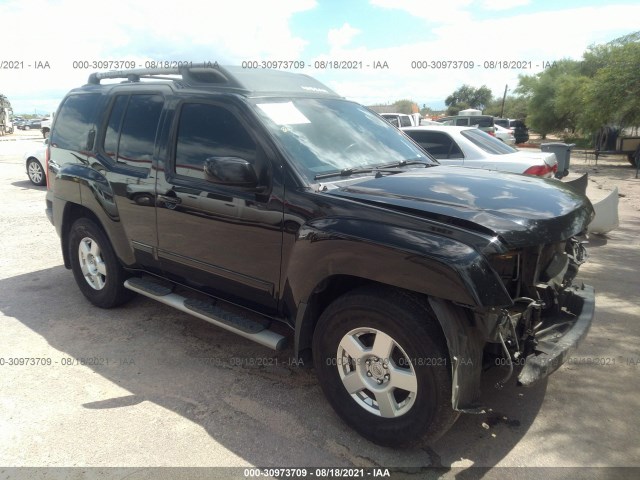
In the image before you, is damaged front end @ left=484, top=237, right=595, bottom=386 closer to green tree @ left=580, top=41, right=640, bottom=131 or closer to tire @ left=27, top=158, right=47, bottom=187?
tire @ left=27, top=158, right=47, bottom=187

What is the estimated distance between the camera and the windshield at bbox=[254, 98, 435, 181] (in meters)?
3.38

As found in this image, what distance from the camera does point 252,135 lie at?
11.1 ft

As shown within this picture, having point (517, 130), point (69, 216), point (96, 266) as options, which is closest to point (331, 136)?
point (96, 266)

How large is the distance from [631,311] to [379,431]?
10.7 ft

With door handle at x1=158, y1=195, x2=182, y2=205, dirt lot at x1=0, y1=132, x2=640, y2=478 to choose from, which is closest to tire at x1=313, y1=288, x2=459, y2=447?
dirt lot at x1=0, y1=132, x2=640, y2=478

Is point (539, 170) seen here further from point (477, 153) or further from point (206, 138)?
point (206, 138)

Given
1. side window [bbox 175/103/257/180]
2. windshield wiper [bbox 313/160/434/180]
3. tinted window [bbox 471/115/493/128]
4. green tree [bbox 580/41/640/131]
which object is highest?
green tree [bbox 580/41/640/131]

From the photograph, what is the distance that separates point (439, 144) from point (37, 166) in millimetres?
9939

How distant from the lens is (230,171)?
10.3 ft

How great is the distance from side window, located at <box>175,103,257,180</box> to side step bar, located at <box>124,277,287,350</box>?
100cm

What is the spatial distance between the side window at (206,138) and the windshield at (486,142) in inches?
230

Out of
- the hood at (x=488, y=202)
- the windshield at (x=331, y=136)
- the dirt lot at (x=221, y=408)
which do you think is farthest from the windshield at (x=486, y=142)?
the hood at (x=488, y=202)

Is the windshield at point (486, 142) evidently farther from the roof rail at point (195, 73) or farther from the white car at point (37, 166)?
the white car at point (37, 166)

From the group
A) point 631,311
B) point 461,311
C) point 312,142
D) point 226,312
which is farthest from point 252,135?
point 631,311
